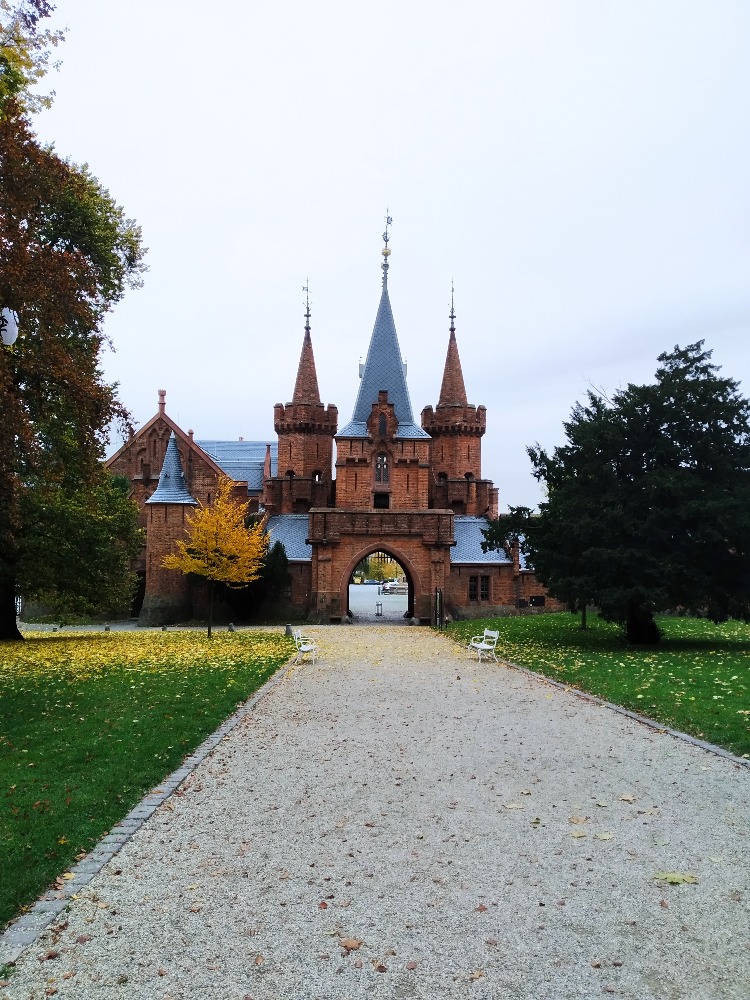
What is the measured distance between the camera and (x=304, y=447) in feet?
160

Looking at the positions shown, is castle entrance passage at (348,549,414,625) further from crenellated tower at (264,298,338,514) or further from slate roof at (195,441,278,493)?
slate roof at (195,441,278,493)

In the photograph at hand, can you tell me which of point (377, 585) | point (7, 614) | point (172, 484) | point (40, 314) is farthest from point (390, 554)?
point (377, 585)

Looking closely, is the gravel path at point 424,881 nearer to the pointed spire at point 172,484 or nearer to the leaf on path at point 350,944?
the leaf on path at point 350,944

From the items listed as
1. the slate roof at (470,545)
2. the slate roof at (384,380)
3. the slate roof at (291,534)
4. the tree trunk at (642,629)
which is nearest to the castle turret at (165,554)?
the slate roof at (291,534)

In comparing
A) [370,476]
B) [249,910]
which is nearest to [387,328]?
[370,476]

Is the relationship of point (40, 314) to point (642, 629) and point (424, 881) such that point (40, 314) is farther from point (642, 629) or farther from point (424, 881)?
point (642, 629)

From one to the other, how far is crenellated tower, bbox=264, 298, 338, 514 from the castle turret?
7920mm

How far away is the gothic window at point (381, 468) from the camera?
1702 inches

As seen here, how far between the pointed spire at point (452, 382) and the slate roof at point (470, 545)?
796 centimetres

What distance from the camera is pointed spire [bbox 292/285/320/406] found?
4991 centimetres

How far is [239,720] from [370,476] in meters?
31.2

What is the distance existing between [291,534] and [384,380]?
33.5 ft

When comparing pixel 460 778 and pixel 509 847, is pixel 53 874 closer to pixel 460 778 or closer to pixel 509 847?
pixel 509 847

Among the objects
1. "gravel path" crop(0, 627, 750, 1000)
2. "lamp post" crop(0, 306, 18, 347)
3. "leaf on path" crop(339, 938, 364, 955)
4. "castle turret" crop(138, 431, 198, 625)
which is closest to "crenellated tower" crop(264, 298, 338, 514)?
"castle turret" crop(138, 431, 198, 625)
